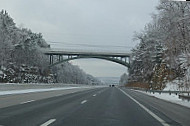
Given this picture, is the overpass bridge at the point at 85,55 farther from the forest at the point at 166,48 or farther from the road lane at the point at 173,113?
the road lane at the point at 173,113

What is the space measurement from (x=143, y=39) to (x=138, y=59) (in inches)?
434

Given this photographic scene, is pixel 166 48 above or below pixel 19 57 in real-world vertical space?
below

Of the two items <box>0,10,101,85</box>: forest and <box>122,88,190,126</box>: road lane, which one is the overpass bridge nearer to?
<box>0,10,101,85</box>: forest

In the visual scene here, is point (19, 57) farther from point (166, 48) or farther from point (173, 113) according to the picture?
point (173, 113)

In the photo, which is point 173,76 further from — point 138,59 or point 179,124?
point 179,124

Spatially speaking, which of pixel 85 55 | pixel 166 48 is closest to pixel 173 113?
pixel 166 48

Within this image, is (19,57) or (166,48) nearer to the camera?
(166,48)

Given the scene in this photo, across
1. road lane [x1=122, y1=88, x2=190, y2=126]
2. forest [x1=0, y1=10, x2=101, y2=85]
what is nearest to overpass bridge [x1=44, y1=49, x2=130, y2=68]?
forest [x1=0, y1=10, x2=101, y2=85]

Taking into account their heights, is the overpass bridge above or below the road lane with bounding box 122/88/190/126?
above

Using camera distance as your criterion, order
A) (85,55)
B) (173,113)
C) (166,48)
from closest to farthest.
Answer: (173,113)
(166,48)
(85,55)

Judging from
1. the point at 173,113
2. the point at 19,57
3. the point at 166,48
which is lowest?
the point at 173,113

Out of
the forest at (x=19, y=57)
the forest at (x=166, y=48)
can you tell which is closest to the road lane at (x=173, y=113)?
the forest at (x=166, y=48)

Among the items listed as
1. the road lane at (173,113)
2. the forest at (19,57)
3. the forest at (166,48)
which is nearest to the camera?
the road lane at (173,113)

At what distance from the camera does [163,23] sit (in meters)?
26.2
